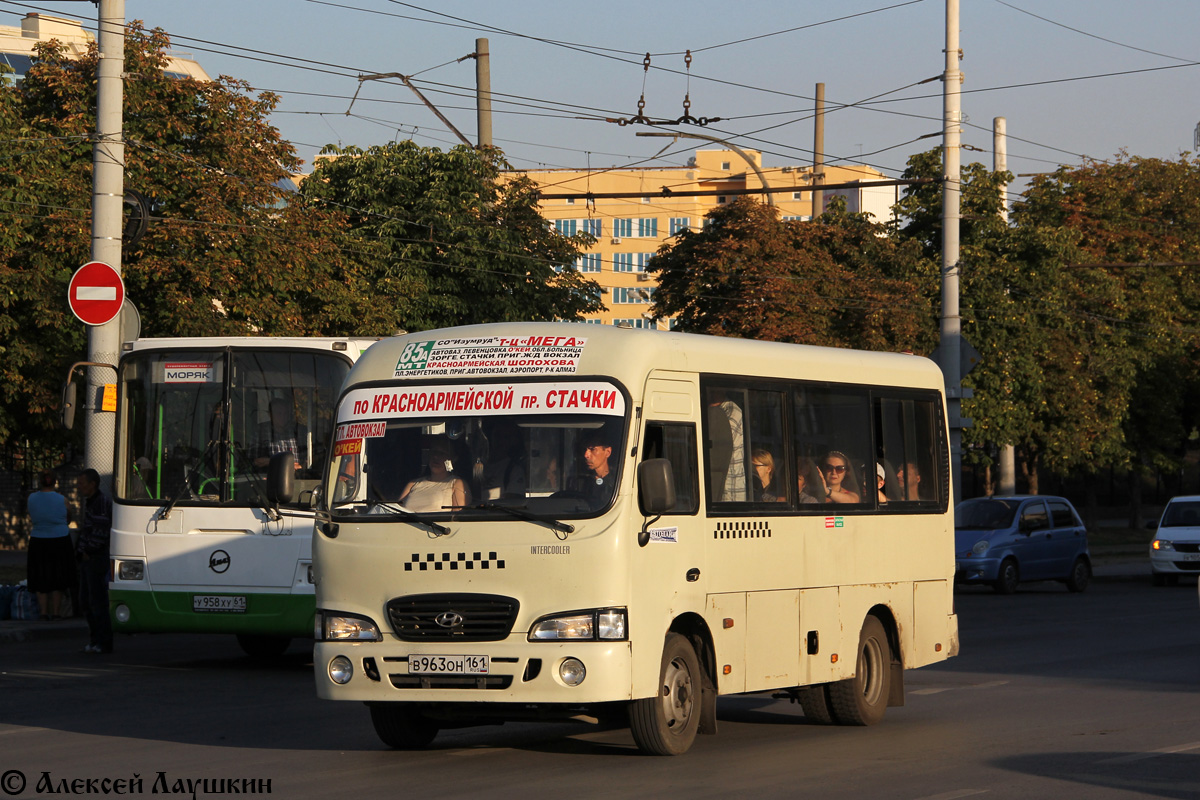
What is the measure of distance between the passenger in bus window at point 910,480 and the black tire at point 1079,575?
61.1 feet

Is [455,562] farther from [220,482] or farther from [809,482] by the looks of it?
[220,482]

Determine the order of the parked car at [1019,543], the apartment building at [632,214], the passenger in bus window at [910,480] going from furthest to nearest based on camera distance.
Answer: the apartment building at [632,214] < the parked car at [1019,543] < the passenger in bus window at [910,480]

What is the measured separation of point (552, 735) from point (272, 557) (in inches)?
209

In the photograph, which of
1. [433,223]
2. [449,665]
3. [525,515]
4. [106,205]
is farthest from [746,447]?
[433,223]

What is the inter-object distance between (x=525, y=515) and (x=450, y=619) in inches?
28.4

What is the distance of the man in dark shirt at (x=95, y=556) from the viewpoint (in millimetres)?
17297

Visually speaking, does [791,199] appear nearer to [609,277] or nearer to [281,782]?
[609,277]

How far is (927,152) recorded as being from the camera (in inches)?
1896

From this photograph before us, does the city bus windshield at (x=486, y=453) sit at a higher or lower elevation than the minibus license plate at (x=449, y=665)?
higher

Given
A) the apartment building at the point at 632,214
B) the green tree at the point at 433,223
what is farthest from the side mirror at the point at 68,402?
the apartment building at the point at 632,214

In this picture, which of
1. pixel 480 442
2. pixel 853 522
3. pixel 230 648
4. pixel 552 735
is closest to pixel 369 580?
pixel 480 442

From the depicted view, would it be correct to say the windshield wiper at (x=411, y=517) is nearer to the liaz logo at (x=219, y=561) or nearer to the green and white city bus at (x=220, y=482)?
the green and white city bus at (x=220, y=482)

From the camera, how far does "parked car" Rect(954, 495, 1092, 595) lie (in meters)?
29.3

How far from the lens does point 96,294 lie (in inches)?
763
